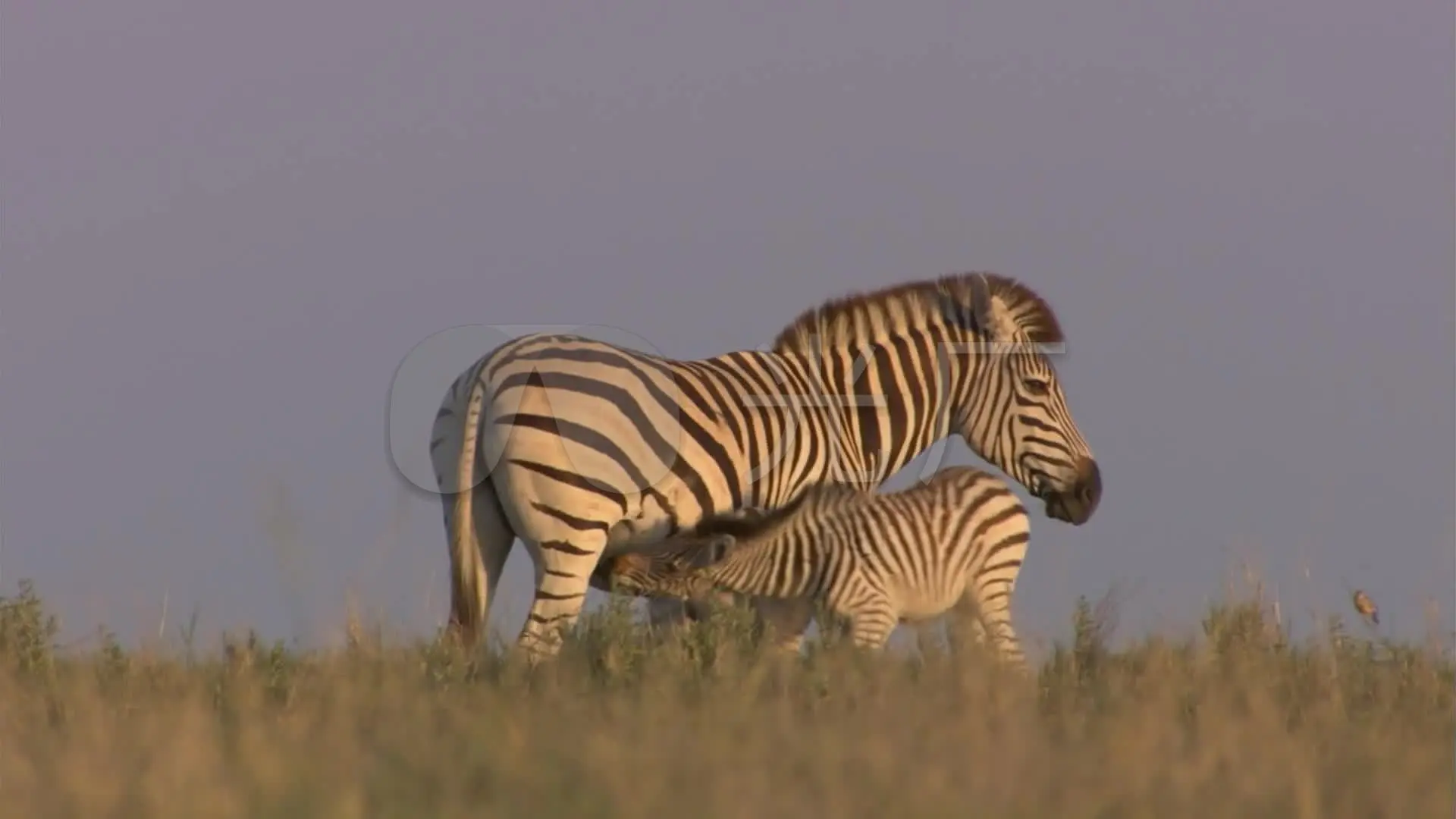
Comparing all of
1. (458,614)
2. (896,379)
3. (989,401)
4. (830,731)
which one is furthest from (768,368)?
(830,731)

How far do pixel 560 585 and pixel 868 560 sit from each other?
1.81 metres

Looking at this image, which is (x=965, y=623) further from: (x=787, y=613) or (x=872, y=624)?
(x=787, y=613)

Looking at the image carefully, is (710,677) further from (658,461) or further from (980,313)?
(980,313)

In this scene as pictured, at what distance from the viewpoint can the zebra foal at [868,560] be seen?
31.0 feet

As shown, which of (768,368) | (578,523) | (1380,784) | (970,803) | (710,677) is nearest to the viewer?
(970,803)

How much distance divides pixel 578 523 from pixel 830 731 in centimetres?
323

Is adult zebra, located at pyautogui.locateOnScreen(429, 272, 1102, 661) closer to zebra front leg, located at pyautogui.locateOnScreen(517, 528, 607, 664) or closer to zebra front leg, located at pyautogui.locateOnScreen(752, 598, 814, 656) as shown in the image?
zebra front leg, located at pyautogui.locateOnScreen(517, 528, 607, 664)

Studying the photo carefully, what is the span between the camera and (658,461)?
9055 mm

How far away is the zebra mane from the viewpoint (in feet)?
33.7

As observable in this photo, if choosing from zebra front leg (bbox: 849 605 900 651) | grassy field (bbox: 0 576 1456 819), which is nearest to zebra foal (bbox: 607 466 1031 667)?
zebra front leg (bbox: 849 605 900 651)

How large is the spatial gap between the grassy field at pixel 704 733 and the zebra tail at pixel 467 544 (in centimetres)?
57

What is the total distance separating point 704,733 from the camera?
Answer: 18.5 feet

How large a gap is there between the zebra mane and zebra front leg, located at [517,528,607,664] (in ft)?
6.90

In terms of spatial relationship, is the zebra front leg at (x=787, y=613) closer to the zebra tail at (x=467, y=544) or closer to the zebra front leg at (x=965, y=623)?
the zebra front leg at (x=965, y=623)
